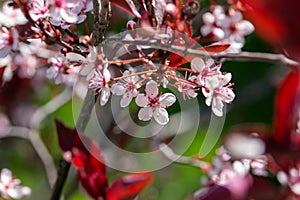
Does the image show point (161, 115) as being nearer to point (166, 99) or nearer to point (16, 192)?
point (166, 99)

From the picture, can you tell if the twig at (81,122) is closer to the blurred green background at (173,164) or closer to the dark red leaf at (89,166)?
the dark red leaf at (89,166)

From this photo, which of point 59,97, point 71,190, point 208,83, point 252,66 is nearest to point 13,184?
point 71,190

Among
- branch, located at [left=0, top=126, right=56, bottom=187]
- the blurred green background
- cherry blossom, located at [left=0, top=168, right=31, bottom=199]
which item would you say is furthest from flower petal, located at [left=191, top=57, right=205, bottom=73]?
the blurred green background

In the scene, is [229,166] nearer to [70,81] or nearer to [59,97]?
[70,81]

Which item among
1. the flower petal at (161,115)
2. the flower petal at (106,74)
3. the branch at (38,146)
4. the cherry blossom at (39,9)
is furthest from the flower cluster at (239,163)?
the branch at (38,146)

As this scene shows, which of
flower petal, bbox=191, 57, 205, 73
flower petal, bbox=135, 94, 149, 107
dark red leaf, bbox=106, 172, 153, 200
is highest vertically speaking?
flower petal, bbox=191, 57, 205, 73

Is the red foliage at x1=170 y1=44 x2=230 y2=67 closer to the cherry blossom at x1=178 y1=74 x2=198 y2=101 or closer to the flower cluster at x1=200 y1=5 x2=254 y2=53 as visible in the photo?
the cherry blossom at x1=178 y1=74 x2=198 y2=101
